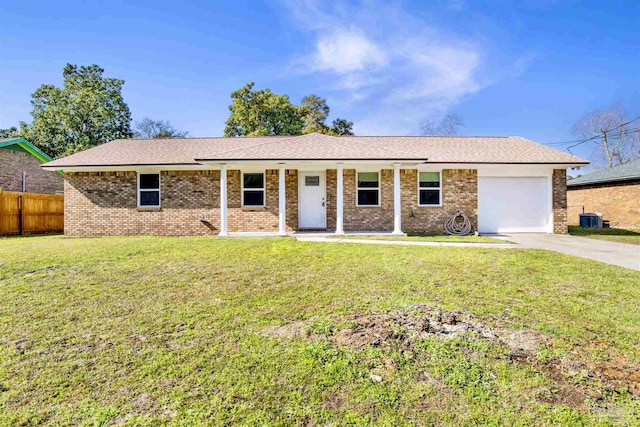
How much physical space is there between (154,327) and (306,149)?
9.73 m

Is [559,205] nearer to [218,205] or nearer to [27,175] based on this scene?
[218,205]

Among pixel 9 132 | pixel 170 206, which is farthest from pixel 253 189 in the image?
pixel 9 132

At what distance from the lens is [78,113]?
2903cm

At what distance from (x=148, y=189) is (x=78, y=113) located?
22.8 m

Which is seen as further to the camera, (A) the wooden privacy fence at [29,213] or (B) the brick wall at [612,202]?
(B) the brick wall at [612,202]

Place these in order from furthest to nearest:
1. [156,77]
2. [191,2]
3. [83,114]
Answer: [83,114]
[156,77]
[191,2]

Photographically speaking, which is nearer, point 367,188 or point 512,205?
point 367,188

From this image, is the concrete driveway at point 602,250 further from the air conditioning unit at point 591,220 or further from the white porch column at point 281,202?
the white porch column at point 281,202

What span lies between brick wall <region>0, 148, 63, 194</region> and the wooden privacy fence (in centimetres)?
394

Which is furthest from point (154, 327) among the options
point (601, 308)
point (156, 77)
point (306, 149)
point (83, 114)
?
point (83, 114)

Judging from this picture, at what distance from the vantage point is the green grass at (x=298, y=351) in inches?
91.5

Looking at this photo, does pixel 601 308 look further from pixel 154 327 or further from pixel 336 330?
pixel 154 327

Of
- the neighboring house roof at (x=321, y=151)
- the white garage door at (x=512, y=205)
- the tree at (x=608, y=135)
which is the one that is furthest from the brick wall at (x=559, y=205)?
the tree at (x=608, y=135)

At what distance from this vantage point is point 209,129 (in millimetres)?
34188
